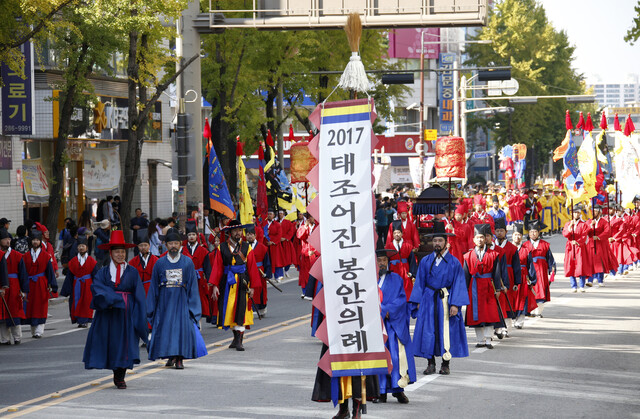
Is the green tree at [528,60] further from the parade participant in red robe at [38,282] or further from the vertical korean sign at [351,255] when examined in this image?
the vertical korean sign at [351,255]

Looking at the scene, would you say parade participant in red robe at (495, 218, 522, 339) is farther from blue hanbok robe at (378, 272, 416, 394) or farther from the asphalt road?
blue hanbok robe at (378, 272, 416, 394)

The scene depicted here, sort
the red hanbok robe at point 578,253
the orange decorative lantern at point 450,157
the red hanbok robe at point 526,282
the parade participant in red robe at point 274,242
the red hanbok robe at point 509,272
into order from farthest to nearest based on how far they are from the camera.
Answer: the orange decorative lantern at point 450,157
the parade participant in red robe at point 274,242
the red hanbok robe at point 578,253
the red hanbok robe at point 526,282
the red hanbok robe at point 509,272

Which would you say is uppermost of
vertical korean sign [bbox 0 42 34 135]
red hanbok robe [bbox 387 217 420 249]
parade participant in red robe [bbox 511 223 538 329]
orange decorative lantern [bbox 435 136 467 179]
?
vertical korean sign [bbox 0 42 34 135]

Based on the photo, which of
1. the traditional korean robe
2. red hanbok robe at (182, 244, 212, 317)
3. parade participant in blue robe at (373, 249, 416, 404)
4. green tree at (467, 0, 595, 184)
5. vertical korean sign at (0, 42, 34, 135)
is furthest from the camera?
green tree at (467, 0, 595, 184)

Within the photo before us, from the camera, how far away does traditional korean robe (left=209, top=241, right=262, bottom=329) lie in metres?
14.2

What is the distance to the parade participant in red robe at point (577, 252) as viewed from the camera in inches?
871

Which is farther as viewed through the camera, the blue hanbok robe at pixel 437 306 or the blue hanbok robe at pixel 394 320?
the blue hanbok robe at pixel 437 306

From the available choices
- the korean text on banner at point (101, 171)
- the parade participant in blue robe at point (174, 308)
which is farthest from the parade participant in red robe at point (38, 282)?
the korean text on banner at point (101, 171)

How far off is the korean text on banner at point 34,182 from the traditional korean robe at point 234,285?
17799mm

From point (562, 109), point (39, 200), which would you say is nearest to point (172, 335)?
point (39, 200)

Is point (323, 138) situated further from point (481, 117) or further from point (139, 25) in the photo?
point (481, 117)

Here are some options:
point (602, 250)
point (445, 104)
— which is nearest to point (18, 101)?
point (602, 250)

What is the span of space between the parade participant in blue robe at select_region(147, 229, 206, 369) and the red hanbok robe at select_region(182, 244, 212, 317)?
347 cm

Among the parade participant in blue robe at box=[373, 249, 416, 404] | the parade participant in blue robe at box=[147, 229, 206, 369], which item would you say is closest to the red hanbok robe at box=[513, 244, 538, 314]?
the parade participant in blue robe at box=[147, 229, 206, 369]
